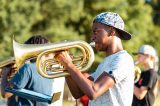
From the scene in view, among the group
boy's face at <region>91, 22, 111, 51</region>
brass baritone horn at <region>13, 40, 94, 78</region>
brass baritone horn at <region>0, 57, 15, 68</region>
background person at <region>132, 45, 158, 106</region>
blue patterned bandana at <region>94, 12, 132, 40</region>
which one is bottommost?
background person at <region>132, 45, 158, 106</region>

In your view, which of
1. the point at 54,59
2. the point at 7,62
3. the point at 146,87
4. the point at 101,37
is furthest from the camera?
the point at 146,87

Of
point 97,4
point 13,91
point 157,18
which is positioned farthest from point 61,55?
point 157,18

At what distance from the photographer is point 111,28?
4.84 meters

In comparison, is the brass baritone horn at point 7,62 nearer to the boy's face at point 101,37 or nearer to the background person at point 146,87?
the background person at point 146,87

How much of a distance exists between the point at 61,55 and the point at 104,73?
1.11 ft

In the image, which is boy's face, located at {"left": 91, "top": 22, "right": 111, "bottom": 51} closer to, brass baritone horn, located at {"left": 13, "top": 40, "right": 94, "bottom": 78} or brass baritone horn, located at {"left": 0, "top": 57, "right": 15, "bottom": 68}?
brass baritone horn, located at {"left": 13, "top": 40, "right": 94, "bottom": 78}

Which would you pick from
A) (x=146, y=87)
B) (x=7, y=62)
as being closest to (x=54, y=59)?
(x=7, y=62)

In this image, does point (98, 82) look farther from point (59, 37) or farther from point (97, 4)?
point (97, 4)

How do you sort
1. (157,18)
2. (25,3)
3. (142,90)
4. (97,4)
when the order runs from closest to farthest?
1. (142,90)
2. (25,3)
3. (97,4)
4. (157,18)

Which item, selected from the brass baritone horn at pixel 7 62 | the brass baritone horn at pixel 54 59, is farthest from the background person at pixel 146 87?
the brass baritone horn at pixel 54 59

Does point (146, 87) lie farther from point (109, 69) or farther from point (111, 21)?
point (109, 69)

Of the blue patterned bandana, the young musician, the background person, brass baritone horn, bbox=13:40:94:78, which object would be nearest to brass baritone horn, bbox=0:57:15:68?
brass baritone horn, bbox=13:40:94:78

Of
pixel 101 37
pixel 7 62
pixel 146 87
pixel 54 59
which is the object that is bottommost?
pixel 146 87

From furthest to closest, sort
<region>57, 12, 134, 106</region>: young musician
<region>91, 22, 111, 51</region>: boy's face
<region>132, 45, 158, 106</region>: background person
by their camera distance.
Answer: <region>132, 45, 158, 106</region>: background person < <region>91, 22, 111, 51</region>: boy's face < <region>57, 12, 134, 106</region>: young musician
